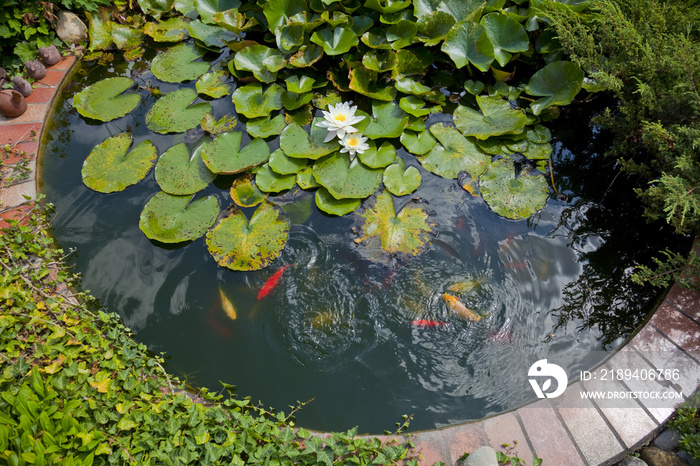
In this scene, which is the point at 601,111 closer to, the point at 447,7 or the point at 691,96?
the point at 691,96

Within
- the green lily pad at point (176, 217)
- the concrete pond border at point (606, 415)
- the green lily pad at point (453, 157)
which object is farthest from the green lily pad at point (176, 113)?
the concrete pond border at point (606, 415)

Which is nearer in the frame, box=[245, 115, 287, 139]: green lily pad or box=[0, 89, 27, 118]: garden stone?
box=[245, 115, 287, 139]: green lily pad

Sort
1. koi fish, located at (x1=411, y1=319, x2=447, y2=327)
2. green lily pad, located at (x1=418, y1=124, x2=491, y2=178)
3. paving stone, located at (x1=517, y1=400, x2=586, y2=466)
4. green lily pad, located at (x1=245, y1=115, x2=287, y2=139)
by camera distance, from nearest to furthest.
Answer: paving stone, located at (x1=517, y1=400, x2=586, y2=466) < koi fish, located at (x1=411, y1=319, x2=447, y2=327) < green lily pad, located at (x1=418, y1=124, x2=491, y2=178) < green lily pad, located at (x1=245, y1=115, x2=287, y2=139)

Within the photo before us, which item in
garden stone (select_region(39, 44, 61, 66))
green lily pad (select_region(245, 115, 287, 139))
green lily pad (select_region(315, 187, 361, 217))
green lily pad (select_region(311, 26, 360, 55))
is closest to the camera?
green lily pad (select_region(315, 187, 361, 217))

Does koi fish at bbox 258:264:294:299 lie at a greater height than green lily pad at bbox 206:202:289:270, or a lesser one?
lesser

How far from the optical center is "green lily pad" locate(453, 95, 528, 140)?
3.27 m

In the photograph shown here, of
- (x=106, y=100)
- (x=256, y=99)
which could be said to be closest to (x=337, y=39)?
(x=256, y=99)

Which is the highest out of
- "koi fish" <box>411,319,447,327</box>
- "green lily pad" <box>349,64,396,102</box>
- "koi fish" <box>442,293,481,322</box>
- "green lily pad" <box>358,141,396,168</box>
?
"green lily pad" <box>349,64,396,102</box>

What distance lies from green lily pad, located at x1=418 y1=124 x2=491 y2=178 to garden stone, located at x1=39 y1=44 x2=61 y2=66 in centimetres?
373

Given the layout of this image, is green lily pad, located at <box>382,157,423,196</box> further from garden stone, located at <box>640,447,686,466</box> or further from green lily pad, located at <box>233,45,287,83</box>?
garden stone, located at <box>640,447,686,466</box>

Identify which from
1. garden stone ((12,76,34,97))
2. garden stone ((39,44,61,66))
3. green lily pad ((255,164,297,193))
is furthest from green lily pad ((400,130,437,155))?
garden stone ((39,44,61,66))

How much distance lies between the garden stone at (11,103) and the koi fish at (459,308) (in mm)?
3895

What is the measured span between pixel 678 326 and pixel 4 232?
4.33 m

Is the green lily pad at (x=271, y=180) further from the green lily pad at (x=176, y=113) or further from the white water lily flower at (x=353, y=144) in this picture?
the green lily pad at (x=176, y=113)
